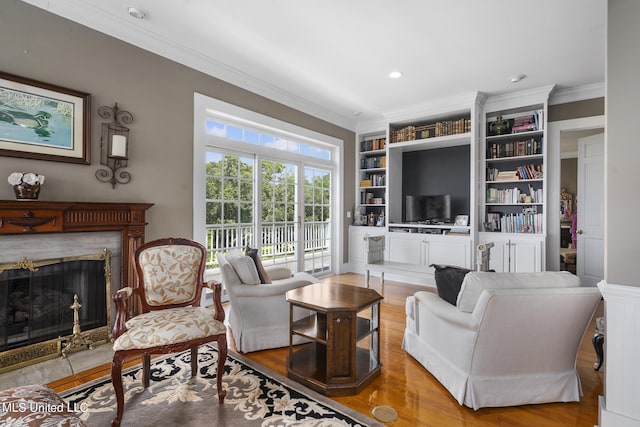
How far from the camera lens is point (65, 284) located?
2707mm

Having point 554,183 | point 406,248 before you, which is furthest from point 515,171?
point 406,248

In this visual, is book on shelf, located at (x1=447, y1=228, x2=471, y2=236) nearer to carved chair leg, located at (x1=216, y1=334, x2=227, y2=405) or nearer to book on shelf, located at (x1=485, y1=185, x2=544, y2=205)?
book on shelf, located at (x1=485, y1=185, x2=544, y2=205)

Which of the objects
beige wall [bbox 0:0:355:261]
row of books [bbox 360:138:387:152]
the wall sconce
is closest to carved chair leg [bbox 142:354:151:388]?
beige wall [bbox 0:0:355:261]

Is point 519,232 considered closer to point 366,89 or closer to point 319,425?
point 366,89

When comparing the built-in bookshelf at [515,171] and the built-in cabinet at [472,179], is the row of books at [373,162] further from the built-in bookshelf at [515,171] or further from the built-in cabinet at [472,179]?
the built-in bookshelf at [515,171]

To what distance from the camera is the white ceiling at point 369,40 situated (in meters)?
2.76

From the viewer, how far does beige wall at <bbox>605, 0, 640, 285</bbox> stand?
1.71 metres

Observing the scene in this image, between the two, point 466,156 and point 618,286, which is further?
point 466,156

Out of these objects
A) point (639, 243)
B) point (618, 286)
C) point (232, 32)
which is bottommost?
point (618, 286)

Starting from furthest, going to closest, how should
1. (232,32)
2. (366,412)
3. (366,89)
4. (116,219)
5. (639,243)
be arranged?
(366,89)
(232,32)
(116,219)
(366,412)
(639,243)

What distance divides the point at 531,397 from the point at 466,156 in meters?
4.21

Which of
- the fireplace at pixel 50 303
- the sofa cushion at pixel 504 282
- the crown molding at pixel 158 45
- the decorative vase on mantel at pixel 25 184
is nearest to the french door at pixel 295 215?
the crown molding at pixel 158 45

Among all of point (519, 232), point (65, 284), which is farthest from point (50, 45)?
point (519, 232)

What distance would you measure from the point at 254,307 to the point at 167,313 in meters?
0.76
